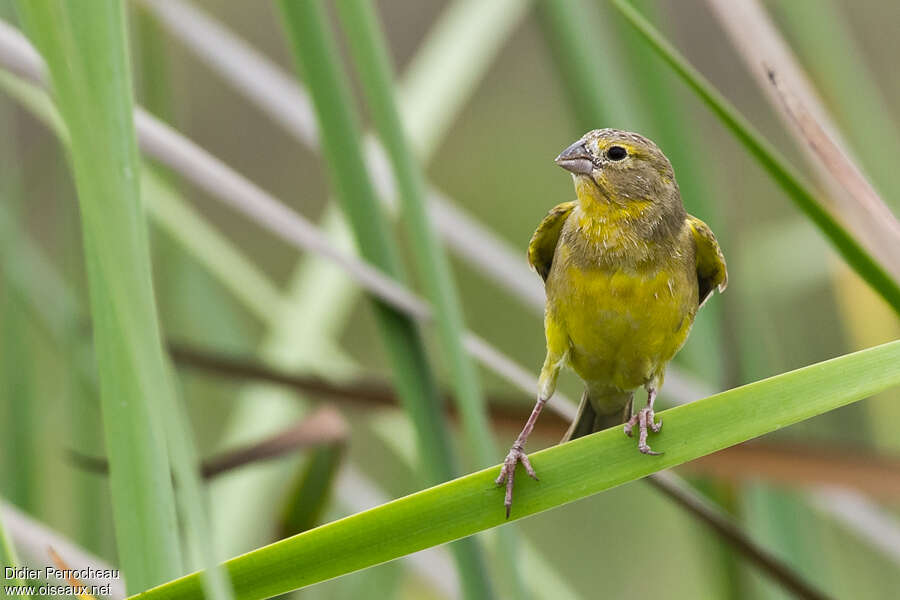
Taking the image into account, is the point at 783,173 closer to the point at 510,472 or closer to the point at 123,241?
the point at 510,472

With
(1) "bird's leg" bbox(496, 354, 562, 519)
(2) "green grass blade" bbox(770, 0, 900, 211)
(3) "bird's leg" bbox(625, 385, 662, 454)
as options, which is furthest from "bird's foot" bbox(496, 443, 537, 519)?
(2) "green grass blade" bbox(770, 0, 900, 211)

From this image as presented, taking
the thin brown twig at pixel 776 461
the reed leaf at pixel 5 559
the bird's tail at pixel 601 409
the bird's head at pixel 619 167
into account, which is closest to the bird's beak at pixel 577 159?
the bird's head at pixel 619 167

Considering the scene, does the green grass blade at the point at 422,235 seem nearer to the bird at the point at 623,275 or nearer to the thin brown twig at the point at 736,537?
the bird at the point at 623,275

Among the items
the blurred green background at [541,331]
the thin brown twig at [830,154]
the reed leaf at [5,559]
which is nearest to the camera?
the reed leaf at [5,559]

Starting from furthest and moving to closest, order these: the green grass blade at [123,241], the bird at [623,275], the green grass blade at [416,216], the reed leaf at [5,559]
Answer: the bird at [623,275], the green grass blade at [416,216], the reed leaf at [5,559], the green grass blade at [123,241]

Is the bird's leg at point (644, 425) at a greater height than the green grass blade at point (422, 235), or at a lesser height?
lesser

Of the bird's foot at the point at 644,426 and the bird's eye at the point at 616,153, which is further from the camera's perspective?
the bird's eye at the point at 616,153

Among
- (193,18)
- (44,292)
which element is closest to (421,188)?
(193,18)

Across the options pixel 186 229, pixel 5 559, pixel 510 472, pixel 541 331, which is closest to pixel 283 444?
pixel 510 472
